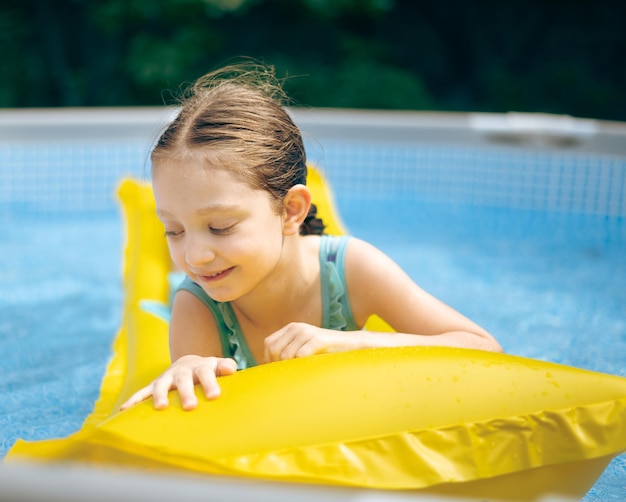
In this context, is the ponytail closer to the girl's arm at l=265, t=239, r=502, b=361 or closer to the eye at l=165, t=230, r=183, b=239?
the girl's arm at l=265, t=239, r=502, b=361

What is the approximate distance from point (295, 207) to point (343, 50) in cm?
1023

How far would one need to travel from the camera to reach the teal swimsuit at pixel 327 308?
2.12 m

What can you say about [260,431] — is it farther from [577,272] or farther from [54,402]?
[577,272]

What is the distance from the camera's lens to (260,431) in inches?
58.7

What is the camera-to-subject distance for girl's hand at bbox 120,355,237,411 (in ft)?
5.09

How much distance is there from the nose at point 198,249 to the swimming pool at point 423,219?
1.82m

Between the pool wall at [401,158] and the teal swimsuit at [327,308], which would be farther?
the pool wall at [401,158]

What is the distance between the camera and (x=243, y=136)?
1.85 meters

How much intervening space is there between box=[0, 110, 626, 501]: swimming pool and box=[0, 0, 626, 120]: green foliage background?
4925 millimetres

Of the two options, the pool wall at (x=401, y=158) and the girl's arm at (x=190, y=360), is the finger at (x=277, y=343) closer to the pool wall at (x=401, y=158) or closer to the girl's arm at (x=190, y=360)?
the girl's arm at (x=190, y=360)

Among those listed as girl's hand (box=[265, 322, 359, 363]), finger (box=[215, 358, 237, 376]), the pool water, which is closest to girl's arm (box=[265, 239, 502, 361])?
girl's hand (box=[265, 322, 359, 363])

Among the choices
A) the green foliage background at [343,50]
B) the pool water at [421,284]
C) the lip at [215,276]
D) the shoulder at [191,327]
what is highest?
the green foliage background at [343,50]

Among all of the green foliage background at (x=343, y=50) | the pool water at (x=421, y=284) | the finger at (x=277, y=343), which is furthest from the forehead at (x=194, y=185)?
the green foliage background at (x=343, y=50)

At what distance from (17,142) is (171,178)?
4.22 meters
